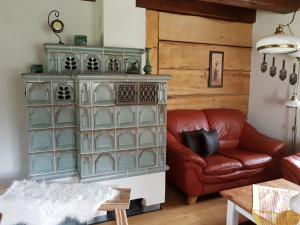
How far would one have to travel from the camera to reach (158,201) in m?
2.73

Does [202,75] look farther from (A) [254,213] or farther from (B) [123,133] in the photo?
(A) [254,213]

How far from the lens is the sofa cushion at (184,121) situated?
10.7 feet

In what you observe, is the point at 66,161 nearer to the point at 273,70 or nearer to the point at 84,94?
the point at 84,94

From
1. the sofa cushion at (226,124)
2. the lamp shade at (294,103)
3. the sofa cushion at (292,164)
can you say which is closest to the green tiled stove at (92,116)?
the sofa cushion at (226,124)

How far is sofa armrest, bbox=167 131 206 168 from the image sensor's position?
2748 millimetres

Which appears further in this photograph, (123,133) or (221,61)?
(221,61)

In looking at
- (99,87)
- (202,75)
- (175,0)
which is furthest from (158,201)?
(175,0)

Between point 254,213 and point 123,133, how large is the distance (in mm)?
1307

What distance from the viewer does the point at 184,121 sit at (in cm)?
336

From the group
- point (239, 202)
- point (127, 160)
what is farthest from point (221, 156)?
point (127, 160)

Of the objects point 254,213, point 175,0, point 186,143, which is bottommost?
point 254,213

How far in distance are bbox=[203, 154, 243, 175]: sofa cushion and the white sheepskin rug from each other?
3.78ft

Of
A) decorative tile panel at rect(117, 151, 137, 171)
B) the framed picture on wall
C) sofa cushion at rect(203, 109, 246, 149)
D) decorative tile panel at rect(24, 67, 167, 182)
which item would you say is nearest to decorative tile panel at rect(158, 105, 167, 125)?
decorative tile panel at rect(24, 67, 167, 182)

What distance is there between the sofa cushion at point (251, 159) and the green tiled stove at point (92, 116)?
1.06m
